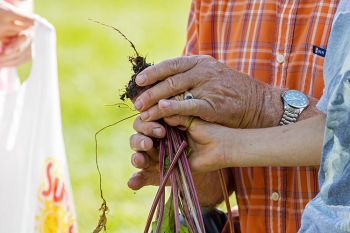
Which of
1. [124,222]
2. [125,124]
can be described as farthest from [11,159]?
[125,124]

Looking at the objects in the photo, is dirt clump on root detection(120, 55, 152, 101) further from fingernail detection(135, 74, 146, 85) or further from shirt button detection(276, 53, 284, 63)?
shirt button detection(276, 53, 284, 63)

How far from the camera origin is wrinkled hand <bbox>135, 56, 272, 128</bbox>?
2.76 meters

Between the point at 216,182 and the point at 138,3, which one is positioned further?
the point at 138,3

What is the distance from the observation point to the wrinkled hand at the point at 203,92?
2.76 m

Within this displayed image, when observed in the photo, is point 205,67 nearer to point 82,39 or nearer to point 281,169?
point 281,169

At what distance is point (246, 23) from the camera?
3217 mm

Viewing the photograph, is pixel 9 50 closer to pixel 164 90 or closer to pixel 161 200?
pixel 164 90

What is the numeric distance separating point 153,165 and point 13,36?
1.02 metres

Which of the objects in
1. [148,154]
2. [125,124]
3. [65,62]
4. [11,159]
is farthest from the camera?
[65,62]

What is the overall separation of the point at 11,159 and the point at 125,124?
13.9ft

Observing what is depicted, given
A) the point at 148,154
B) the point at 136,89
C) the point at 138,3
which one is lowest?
the point at 138,3

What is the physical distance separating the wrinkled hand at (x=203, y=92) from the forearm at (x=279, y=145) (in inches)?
3.5

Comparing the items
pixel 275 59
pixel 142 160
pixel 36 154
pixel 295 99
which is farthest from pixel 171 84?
pixel 36 154

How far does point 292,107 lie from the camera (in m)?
2.88
